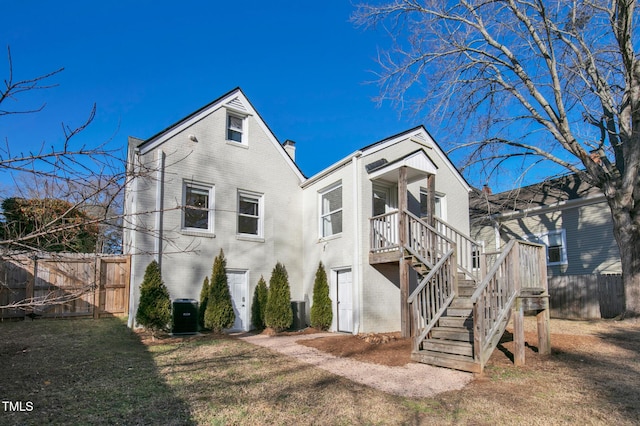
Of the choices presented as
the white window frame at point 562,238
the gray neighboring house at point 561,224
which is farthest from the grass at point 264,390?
the white window frame at point 562,238

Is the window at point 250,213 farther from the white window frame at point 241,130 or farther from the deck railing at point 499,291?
the deck railing at point 499,291

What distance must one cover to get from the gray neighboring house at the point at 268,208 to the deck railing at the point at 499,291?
4.01 m

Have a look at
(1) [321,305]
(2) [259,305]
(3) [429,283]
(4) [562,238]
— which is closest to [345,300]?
(1) [321,305]

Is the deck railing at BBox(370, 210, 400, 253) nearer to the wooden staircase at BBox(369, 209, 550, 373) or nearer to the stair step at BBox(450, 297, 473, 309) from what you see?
the wooden staircase at BBox(369, 209, 550, 373)

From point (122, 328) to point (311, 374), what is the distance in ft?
21.9

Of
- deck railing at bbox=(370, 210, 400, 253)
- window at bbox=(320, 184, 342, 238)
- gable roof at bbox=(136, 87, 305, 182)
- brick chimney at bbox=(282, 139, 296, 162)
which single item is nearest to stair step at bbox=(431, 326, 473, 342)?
deck railing at bbox=(370, 210, 400, 253)

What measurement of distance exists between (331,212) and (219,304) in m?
4.42

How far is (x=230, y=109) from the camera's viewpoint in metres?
13.3

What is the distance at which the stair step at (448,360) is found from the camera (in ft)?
21.2

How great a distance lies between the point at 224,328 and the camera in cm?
1133

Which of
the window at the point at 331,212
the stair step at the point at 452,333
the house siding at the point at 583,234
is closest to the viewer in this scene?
the stair step at the point at 452,333

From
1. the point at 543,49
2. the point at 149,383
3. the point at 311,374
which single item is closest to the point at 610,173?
the point at 543,49

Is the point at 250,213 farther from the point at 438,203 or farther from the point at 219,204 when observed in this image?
the point at 438,203

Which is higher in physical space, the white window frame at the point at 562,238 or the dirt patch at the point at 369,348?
the white window frame at the point at 562,238
